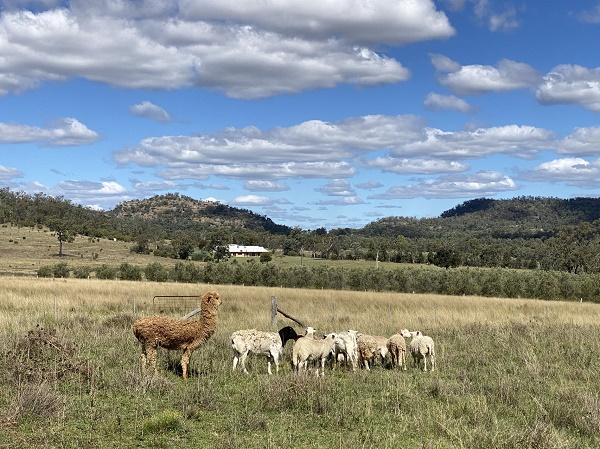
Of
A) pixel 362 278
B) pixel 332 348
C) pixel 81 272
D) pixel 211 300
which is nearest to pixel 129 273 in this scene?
pixel 81 272

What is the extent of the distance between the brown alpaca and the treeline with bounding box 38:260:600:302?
151 feet

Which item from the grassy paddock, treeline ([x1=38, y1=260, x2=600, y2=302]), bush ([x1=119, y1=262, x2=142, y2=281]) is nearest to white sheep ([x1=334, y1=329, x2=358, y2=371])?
the grassy paddock

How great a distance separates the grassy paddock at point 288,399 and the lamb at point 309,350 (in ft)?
1.80

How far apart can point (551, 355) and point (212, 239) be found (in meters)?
124

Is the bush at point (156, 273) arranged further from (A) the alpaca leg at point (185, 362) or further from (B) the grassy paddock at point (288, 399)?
(A) the alpaca leg at point (185, 362)

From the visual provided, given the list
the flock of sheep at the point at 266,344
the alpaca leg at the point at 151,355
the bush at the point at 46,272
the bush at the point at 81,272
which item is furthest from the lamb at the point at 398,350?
the bush at the point at 46,272

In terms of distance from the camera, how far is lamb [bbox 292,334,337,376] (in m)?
12.6

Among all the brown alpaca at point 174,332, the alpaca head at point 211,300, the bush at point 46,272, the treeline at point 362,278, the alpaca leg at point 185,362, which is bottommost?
the treeline at point 362,278

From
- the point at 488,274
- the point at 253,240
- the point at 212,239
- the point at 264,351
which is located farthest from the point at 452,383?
the point at 253,240

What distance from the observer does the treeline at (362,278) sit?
57562mm

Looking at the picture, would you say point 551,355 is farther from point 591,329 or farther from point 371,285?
point 371,285

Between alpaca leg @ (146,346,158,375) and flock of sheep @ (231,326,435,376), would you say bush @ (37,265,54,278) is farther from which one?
alpaca leg @ (146,346,158,375)

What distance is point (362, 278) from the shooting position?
60094mm

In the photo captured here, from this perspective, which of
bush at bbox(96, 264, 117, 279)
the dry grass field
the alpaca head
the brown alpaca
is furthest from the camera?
bush at bbox(96, 264, 117, 279)
